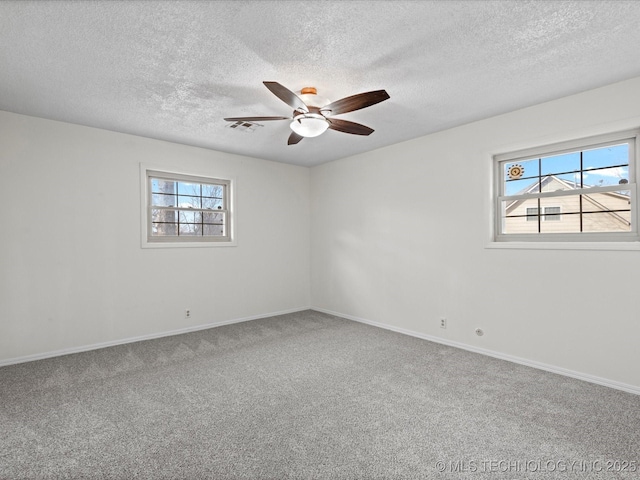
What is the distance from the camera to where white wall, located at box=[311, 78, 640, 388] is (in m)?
2.81

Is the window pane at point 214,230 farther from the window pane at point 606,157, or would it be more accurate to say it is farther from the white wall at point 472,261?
the window pane at point 606,157

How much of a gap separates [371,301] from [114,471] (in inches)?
140

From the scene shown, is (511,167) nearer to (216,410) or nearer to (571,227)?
(571,227)

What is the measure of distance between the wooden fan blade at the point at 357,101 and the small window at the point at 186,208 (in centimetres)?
274

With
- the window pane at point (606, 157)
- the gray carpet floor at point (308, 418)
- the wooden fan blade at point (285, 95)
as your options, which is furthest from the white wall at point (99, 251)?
the window pane at point (606, 157)

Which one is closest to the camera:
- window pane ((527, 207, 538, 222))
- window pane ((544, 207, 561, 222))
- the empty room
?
the empty room

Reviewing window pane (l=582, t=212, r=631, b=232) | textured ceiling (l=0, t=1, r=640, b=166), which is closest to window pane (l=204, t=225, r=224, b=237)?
textured ceiling (l=0, t=1, r=640, b=166)

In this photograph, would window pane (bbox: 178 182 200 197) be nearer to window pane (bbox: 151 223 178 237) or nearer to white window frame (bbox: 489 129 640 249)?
window pane (bbox: 151 223 178 237)

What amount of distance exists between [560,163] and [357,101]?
7.23 ft

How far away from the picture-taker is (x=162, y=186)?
14.7ft

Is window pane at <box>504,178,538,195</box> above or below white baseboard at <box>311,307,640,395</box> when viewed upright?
above

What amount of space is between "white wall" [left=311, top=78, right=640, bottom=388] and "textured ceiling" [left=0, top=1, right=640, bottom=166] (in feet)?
1.05

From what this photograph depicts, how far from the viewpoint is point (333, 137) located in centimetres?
416

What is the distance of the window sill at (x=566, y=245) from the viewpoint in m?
2.73
